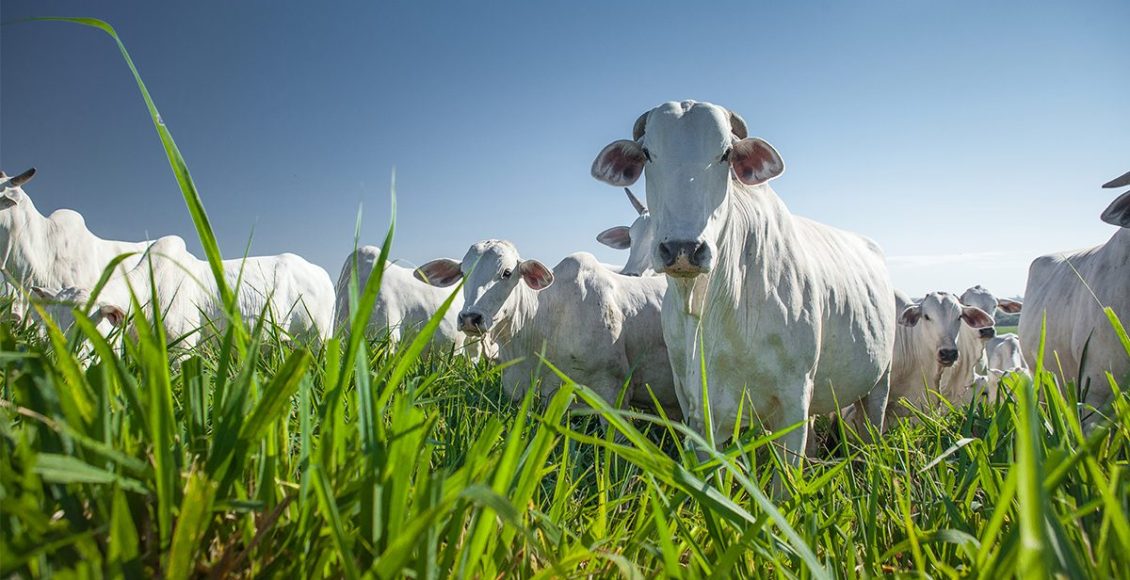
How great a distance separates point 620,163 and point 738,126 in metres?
0.65

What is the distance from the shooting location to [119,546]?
620mm

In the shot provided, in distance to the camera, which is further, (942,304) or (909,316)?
(942,304)

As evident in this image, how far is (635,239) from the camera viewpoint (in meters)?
6.68

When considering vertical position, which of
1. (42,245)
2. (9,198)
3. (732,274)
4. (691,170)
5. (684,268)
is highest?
(9,198)

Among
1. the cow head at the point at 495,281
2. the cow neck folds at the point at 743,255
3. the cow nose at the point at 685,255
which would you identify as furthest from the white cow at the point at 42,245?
the cow nose at the point at 685,255

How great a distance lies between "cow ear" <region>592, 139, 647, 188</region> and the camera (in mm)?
3395

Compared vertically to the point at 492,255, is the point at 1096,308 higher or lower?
lower

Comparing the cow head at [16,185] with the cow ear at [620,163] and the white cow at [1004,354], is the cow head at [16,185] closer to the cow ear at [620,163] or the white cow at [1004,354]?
the cow ear at [620,163]

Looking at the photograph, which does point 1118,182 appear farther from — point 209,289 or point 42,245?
point 42,245

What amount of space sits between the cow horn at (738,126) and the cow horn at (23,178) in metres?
8.41

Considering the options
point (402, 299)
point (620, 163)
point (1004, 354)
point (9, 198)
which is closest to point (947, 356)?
point (620, 163)

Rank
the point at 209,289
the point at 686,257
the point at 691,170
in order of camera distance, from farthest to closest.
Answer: the point at 209,289, the point at 691,170, the point at 686,257

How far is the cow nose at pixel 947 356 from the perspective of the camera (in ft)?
21.3

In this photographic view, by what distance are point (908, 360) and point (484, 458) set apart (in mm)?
7102
